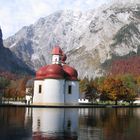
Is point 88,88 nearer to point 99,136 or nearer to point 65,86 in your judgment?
point 65,86

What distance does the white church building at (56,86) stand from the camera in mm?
91875

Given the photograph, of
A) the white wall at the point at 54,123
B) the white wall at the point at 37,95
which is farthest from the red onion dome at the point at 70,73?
the white wall at the point at 54,123

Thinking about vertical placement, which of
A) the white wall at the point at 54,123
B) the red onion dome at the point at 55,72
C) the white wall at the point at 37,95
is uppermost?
the red onion dome at the point at 55,72

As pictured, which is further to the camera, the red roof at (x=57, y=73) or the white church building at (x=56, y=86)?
the red roof at (x=57, y=73)

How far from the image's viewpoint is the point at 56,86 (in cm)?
→ 9244

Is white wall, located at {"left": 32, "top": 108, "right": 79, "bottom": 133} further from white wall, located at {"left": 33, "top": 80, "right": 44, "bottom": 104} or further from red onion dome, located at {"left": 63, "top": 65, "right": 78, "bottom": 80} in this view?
red onion dome, located at {"left": 63, "top": 65, "right": 78, "bottom": 80}

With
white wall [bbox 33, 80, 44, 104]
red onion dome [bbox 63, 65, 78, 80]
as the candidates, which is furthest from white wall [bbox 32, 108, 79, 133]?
red onion dome [bbox 63, 65, 78, 80]

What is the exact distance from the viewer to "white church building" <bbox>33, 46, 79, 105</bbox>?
301 feet

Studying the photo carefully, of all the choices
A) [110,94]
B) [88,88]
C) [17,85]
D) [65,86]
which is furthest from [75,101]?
[17,85]

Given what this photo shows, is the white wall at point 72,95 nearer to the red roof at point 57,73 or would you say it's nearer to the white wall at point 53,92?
the red roof at point 57,73

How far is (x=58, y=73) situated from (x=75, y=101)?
8701mm

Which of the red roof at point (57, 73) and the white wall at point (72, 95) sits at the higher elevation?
the red roof at point (57, 73)

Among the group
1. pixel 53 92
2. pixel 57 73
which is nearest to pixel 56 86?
pixel 53 92

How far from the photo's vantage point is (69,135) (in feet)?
95.1
